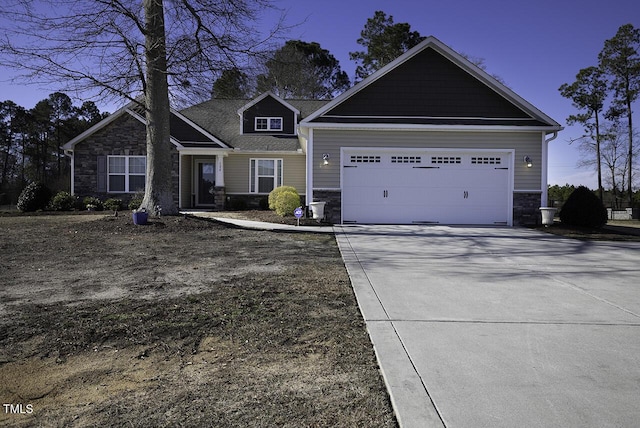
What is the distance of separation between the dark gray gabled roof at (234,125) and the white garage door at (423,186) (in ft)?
21.5

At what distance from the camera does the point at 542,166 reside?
1413cm

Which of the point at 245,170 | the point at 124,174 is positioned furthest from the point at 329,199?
the point at 124,174

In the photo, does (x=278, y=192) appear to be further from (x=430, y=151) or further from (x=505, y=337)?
(x=505, y=337)

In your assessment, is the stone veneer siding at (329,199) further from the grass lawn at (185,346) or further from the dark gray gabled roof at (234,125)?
the grass lawn at (185,346)

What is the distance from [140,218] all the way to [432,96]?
32.1ft

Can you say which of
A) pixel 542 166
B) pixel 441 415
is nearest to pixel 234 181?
pixel 542 166

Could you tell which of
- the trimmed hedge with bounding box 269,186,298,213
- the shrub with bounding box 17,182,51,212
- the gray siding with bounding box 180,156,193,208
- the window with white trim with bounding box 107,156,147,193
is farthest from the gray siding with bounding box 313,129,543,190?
the shrub with bounding box 17,182,51,212

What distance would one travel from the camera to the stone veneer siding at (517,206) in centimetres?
Result: 1405

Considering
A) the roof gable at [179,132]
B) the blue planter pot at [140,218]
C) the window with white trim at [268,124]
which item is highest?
the window with white trim at [268,124]

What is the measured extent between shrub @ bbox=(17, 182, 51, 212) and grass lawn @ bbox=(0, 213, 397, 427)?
427 inches

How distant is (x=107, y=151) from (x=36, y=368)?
17834mm

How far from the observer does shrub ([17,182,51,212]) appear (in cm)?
1628

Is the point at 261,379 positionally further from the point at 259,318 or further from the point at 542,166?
the point at 542,166

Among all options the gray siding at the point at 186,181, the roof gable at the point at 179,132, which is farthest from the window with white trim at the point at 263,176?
the gray siding at the point at 186,181
